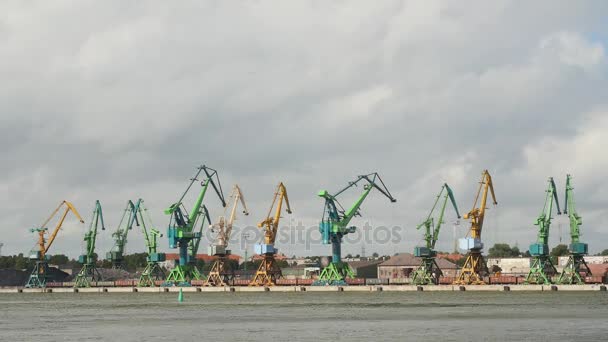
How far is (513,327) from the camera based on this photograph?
2554 inches

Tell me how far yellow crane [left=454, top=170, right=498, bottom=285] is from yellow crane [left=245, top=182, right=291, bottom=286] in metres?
33.3

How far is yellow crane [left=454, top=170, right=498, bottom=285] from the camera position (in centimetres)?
15012

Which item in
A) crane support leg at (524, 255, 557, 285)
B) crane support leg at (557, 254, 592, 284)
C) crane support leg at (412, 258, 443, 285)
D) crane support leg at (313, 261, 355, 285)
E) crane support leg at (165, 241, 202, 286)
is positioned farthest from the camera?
crane support leg at (165, 241, 202, 286)

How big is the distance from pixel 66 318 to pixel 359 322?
29.0 m

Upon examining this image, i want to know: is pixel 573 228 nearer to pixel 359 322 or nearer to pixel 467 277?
pixel 467 277

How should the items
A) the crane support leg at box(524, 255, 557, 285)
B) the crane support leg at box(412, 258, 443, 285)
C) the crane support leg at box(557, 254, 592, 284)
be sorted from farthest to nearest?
the crane support leg at box(412, 258, 443, 285), the crane support leg at box(524, 255, 557, 285), the crane support leg at box(557, 254, 592, 284)

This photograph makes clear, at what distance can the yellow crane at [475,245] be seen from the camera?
15012cm

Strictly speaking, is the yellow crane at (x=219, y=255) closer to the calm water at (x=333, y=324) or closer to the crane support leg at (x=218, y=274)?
the crane support leg at (x=218, y=274)

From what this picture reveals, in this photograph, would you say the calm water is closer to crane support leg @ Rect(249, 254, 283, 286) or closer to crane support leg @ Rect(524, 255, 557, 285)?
crane support leg @ Rect(524, 255, 557, 285)

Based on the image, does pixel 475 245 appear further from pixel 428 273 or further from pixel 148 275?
pixel 148 275

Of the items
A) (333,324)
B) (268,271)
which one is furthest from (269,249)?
(333,324)

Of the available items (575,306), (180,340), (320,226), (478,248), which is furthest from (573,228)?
(180,340)

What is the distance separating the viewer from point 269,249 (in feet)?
550

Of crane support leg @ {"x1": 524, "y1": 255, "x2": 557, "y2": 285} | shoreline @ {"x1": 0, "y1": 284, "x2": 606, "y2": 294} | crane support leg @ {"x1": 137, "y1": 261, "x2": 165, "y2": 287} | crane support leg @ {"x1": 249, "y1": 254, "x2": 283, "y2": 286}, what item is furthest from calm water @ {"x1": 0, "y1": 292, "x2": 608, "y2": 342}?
crane support leg @ {"x1": 137, "y1": 261, "x2": 165, "y2": 287}
